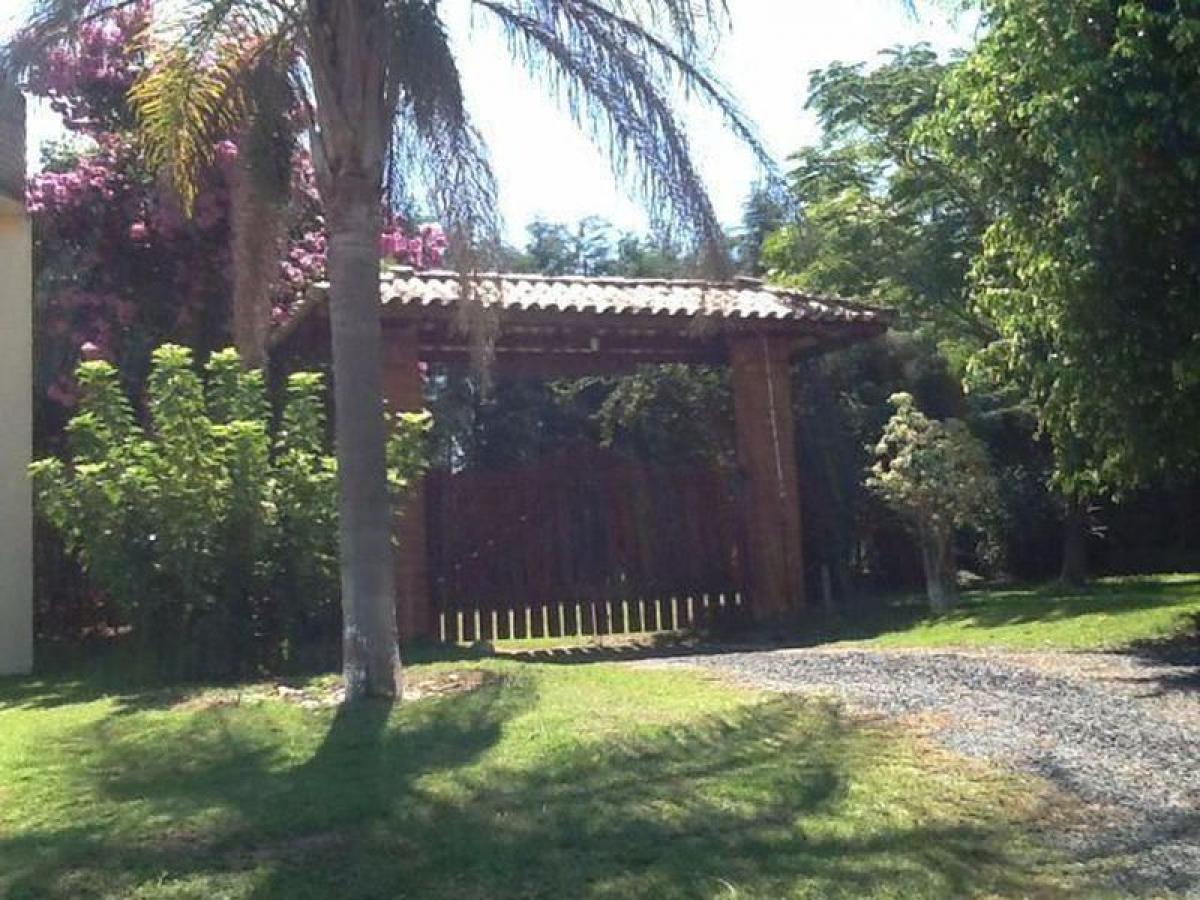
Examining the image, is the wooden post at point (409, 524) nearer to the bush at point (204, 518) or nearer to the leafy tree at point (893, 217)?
the bush at point (204, 518)

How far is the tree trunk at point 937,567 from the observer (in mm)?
15961

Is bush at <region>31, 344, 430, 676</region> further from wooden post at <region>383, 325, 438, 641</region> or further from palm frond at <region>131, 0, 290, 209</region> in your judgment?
wooden post at <region>383, 325, 438, 641</region>

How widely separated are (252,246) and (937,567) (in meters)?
8.53

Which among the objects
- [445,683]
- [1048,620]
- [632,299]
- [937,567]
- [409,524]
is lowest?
[445,683]

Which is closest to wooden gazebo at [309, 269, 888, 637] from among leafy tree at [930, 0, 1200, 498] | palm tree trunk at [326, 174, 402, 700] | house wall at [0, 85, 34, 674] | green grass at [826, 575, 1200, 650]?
green grass at [826, 575, 1200, 650]

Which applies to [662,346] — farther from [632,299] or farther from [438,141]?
[438,141]

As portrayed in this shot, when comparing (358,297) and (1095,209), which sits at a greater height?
(1095,209)

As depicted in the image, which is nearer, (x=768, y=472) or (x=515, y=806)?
(x=515, y=806)

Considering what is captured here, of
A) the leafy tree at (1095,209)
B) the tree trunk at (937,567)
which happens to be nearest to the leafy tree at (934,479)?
the tree trunk at (937,567)

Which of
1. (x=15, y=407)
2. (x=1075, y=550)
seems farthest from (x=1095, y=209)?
(x=1075, y=550)

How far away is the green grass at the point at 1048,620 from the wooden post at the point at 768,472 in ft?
3.04

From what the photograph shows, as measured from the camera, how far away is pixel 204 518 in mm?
11023

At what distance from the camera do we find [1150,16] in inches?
373

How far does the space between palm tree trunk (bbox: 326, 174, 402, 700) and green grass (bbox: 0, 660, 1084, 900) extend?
1.11 ft
